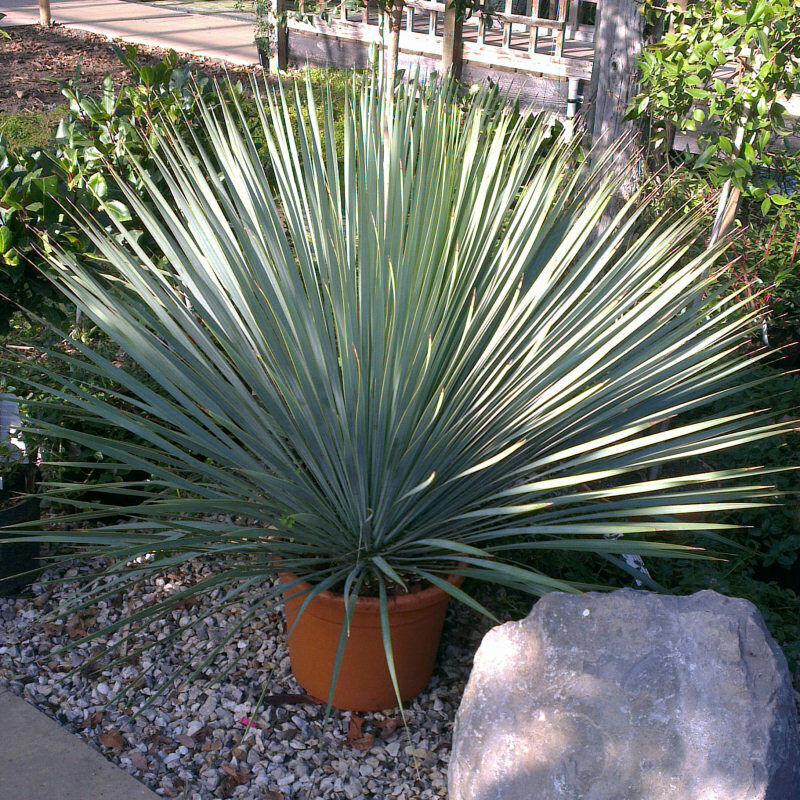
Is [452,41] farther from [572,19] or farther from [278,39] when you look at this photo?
[278,39]

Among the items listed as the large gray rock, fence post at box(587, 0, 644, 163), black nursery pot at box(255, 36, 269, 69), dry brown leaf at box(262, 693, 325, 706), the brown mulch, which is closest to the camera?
the large gray rock

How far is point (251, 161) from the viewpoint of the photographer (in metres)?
2.51

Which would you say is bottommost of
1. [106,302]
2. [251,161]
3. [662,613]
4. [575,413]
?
[662,613]

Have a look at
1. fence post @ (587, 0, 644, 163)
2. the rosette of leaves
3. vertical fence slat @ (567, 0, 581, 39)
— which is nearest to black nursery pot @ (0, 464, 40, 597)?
the rosette of leaves

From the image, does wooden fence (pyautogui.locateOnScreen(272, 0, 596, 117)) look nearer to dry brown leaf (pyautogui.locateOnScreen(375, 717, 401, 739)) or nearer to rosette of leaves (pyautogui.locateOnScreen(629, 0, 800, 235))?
rosette of leaves (pyautogui.locateOnScreen(629, 0, 800, 235))

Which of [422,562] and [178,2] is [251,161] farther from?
[178,2]

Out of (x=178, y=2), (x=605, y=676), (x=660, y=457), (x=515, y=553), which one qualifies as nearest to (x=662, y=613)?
(x=605, y=676)

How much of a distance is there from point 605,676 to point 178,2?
13.3 meters

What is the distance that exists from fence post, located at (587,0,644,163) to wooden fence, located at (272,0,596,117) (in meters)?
1.70

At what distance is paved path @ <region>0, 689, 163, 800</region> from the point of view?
2086 millimetres

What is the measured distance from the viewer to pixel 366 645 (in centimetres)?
223

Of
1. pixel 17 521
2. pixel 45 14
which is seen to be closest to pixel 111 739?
pixel 17 521

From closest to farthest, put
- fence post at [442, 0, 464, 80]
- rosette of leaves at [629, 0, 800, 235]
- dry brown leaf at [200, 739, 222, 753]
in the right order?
1. dry brown leaf at [200, 739, 222, 753]
2. rosette of leaves at [629, 0, 800, 235]
3. fence post at [442, 0, 464, 80]

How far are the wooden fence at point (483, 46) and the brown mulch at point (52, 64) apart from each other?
0.67 metres
